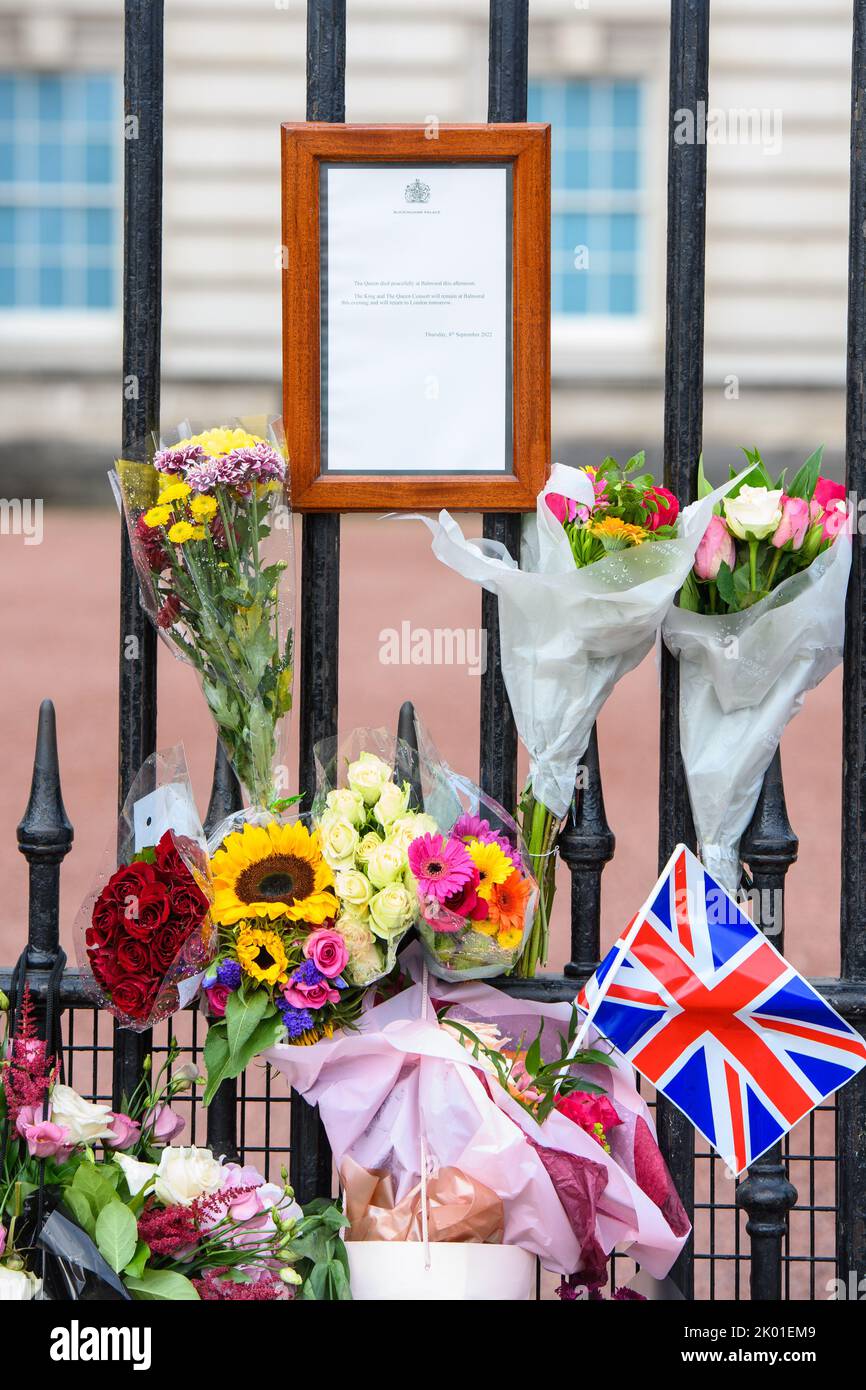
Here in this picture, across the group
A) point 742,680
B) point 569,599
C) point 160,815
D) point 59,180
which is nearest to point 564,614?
point 569,599

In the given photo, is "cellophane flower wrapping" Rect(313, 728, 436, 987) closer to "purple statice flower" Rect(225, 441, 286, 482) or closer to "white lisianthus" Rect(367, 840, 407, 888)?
"white lisianthus" Rect(367, 840, 407, 888)

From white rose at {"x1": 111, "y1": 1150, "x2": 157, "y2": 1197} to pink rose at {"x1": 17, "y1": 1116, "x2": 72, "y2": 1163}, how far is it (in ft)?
0.26

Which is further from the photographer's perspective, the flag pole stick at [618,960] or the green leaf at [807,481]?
the green leaf at [807,481]

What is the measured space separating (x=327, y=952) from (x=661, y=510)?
68 centimetres

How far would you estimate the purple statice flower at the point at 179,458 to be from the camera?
1.68 meters

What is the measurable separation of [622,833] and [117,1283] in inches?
181

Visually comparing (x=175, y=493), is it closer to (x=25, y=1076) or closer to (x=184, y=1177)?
(x=25, y=1076)

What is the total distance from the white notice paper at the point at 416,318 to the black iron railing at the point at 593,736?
3.9 inches

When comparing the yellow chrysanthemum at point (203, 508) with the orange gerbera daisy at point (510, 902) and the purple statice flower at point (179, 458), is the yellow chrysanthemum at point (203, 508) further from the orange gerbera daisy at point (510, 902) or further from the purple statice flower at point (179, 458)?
the orange gerbera daisy at point (510, 902)

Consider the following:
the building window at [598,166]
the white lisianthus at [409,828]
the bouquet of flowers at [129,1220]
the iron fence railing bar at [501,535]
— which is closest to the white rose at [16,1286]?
the bouquet of flowers at [129,1220]

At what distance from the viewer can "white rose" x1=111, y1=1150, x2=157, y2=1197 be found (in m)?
1.54

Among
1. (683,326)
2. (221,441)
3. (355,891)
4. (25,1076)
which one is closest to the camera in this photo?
(25,1076)

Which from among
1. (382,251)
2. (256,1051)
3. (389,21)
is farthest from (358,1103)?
(389,21)

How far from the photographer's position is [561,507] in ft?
5.72
